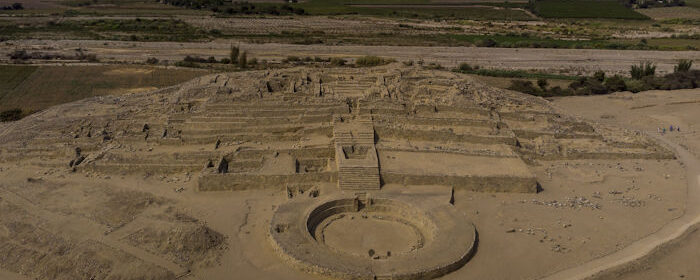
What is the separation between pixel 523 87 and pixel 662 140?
11.8 metres

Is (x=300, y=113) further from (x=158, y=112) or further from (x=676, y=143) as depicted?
(x=676, y=143)

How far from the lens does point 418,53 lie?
5338 cm

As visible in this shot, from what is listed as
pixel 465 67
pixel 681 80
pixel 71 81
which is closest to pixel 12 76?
pixel 71 81

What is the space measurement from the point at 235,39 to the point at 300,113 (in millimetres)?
38782

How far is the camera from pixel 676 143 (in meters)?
27.8

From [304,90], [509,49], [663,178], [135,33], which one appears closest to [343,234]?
[304,90]

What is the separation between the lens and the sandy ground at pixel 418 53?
49.4 meters

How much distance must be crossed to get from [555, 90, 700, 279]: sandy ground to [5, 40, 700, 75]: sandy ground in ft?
35.9

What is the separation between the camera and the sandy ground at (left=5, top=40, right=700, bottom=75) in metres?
49.4

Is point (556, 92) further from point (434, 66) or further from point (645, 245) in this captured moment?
point (645, 245)

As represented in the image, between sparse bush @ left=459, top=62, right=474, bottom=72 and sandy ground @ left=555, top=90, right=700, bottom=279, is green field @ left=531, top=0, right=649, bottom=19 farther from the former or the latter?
sandy ground @ left=555, top=90, right=700, bottom=279

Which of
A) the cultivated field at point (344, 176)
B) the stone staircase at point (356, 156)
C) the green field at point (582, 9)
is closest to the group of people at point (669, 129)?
the cultivated field at point (344, 176)

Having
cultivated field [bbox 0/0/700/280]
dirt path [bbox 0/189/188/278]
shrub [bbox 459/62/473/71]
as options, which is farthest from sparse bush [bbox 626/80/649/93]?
dirt path [bbox 0/189/188/278]

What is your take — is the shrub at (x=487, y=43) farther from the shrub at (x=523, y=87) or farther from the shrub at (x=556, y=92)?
the shrub at (x=556, y=92)
